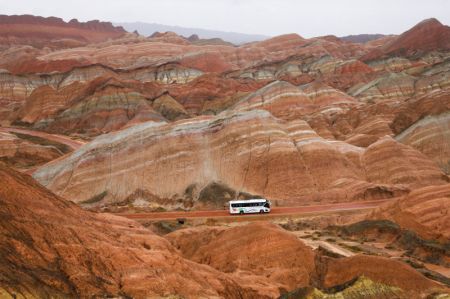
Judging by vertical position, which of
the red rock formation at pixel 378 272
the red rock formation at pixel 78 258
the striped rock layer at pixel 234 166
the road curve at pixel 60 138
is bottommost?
the road curve at pixel 60 138

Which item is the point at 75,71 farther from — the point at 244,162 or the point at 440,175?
the point at 440,175

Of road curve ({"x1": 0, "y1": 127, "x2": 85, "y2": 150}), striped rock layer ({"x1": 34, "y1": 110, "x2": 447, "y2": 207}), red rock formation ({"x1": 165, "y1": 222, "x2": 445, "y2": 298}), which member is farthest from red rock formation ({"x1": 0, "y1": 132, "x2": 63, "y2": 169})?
red rock formation ({"x1": 165, "y1": 222, "x2": 445, "y2": 298})

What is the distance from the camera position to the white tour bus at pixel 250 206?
4959cm

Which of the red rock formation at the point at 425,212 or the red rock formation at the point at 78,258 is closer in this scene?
the red rock formation at the point at 78,258

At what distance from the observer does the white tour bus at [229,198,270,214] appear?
163 feet

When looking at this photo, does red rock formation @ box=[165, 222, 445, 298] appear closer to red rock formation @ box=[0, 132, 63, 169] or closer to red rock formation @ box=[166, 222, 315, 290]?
red rock formation @ box=[166, 222, 315, 290]

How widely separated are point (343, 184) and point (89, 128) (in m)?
65.6

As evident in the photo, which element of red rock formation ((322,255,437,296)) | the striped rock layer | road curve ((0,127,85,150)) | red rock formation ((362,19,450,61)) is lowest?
road curve ((0,127,85,150))

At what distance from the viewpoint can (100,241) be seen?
2205 centimetres

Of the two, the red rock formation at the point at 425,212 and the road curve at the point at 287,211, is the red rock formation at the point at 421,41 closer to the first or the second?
the road curve at the point at 287,211

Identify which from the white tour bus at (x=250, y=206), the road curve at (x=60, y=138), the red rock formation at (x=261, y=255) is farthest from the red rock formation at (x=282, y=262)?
the road curve at (x=60, y=138)

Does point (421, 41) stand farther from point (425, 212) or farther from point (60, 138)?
point (425, 212)

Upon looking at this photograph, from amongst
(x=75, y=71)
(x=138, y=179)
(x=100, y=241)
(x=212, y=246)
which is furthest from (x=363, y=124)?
(x=75, y=71)

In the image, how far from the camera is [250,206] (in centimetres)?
4969
